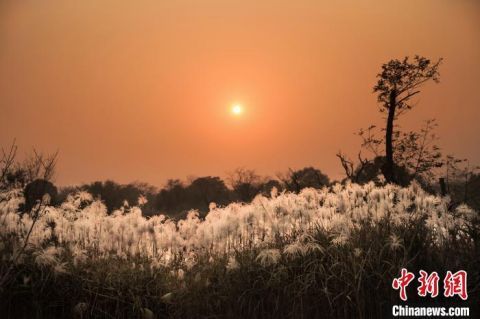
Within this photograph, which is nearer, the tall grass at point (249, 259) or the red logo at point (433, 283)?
the red logo at point (433, 283)

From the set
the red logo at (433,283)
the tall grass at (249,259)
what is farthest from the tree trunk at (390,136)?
the red logo at (433,283)

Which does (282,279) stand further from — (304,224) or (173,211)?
(173,211)

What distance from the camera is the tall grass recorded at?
28.5 ft

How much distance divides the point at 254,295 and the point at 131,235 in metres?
3.33

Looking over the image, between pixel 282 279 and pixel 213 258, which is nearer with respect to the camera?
pixel 282 279

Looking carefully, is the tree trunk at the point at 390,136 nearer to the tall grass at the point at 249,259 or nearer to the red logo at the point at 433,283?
the tall grass at the point at 249,259

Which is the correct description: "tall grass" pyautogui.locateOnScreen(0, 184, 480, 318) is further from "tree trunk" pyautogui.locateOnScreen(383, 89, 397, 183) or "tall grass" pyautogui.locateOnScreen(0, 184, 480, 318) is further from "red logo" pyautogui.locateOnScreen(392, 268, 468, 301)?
"tree trunk" pyautogui.locateOnScreen(383, 89, 397, 183)

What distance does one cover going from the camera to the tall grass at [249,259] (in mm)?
8680

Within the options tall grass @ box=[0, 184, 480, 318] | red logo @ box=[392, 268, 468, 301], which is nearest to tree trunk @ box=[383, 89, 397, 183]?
tall grass @ box=[0, 184, 480, 318]

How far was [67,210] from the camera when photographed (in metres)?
12.6

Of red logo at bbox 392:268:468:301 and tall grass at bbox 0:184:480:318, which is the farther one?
tall grass at bbox 0:184:480:318

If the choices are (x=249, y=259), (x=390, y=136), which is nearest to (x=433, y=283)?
(x=249, y=259)

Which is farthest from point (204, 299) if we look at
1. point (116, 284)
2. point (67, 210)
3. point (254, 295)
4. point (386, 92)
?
point (386, 92)

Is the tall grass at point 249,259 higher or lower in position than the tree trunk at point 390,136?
lower
